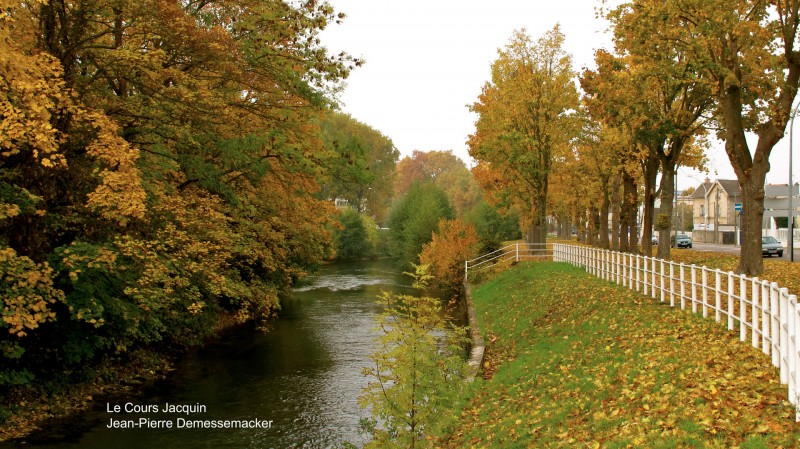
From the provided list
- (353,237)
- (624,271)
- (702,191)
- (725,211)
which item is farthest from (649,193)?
(702,191)

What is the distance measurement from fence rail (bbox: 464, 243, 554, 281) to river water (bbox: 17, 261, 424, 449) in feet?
36.1

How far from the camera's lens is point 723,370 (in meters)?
8.75

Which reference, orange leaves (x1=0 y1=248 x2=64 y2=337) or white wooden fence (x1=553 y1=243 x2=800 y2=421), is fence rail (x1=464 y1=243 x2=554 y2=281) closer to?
white wooden fence (x1=553 y1=243 x2=800 y2=421)

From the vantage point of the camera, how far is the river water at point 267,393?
12562mm

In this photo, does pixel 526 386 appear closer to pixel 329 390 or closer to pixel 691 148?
pixel 329 390

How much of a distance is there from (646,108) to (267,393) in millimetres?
16075

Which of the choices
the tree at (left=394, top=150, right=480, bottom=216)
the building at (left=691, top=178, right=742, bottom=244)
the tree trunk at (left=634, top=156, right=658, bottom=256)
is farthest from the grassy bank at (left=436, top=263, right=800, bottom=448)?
the tree at (left=394, top=150, right=480, bottom=216)

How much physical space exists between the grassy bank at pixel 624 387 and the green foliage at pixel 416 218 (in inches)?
1126

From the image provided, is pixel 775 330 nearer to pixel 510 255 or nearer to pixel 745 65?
pixel 745 65

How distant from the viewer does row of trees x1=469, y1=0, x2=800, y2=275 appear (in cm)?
1656

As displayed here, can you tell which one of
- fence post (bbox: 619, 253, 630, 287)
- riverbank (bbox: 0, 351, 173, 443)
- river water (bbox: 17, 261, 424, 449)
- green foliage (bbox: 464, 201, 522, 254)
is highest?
green foliage (bbox: 464, 201, 522, 254)

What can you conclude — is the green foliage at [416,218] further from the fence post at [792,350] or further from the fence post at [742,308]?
the fence post at [792,350]

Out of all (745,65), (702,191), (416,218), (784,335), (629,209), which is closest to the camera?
(784,335)

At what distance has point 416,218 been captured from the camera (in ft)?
171
